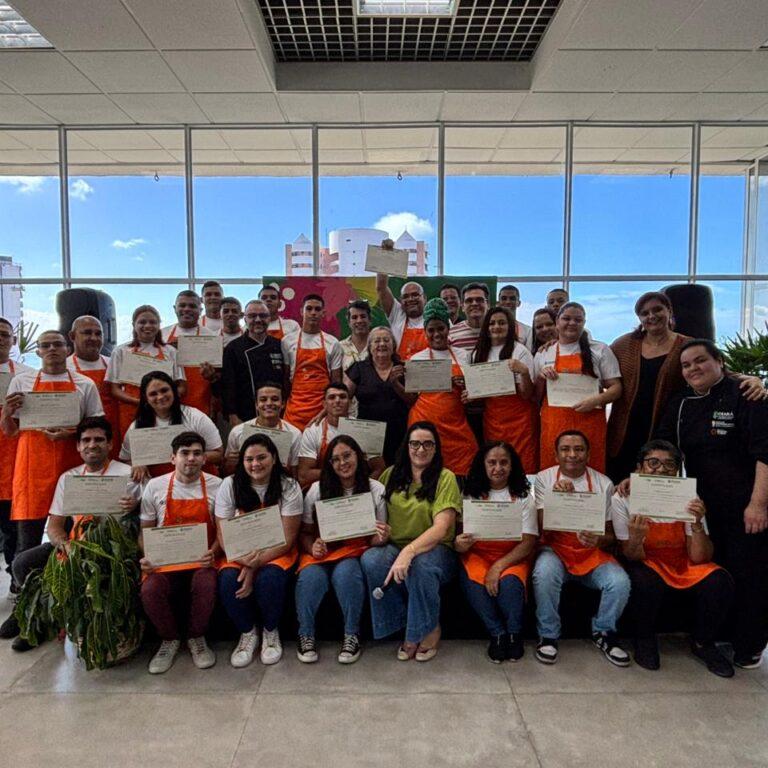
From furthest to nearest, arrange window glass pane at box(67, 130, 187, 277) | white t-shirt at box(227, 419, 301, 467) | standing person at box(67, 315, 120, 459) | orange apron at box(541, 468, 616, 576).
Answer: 1. window glass pane at box(67, 130, 187, 277)
2. standing person at box(67, 315, 120, 459)
3. white t-shirt at box(227, 419, 301, 467)
4. orange apron at box(541, 468, 616, 576)

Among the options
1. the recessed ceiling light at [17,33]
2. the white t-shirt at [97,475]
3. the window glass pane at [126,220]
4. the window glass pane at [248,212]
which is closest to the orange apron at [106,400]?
the white t-shirt at [97,475]


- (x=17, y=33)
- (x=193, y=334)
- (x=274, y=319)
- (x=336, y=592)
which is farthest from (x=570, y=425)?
(x=17, y=33)

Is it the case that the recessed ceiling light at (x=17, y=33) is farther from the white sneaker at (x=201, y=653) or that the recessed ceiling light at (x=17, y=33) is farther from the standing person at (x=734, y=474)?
the standing person at (x=734, y=474)

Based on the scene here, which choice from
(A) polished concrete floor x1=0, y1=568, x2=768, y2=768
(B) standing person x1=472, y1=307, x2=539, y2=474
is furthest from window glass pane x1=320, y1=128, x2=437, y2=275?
(A) polished concrete floor x1=0, y1=568, x2=768, y2=768

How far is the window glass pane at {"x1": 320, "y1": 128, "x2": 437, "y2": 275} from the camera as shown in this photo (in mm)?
6566

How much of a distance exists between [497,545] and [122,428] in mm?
2347

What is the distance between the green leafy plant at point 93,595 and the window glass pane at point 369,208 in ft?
13.8

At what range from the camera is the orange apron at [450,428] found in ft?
11.1

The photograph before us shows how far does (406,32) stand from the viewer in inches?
200

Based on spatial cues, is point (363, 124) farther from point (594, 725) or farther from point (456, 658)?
point (594, 725)

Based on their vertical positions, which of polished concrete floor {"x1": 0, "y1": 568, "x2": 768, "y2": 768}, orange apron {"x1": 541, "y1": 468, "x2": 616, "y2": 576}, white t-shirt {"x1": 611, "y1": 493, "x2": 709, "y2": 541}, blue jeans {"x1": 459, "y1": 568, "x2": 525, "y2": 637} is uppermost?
white t-shirt {"x1": 611, "y1": 493, "x2": 709, "y2": 541}

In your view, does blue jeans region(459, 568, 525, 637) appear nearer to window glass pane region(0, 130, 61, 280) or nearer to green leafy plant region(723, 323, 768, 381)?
green leafy plant region(723, 323, 768, 381)

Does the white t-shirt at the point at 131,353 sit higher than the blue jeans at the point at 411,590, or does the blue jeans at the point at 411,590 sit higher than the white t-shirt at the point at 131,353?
the white t-shirt at the point at 131,353

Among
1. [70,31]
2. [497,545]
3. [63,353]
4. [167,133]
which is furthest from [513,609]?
[167,133]
